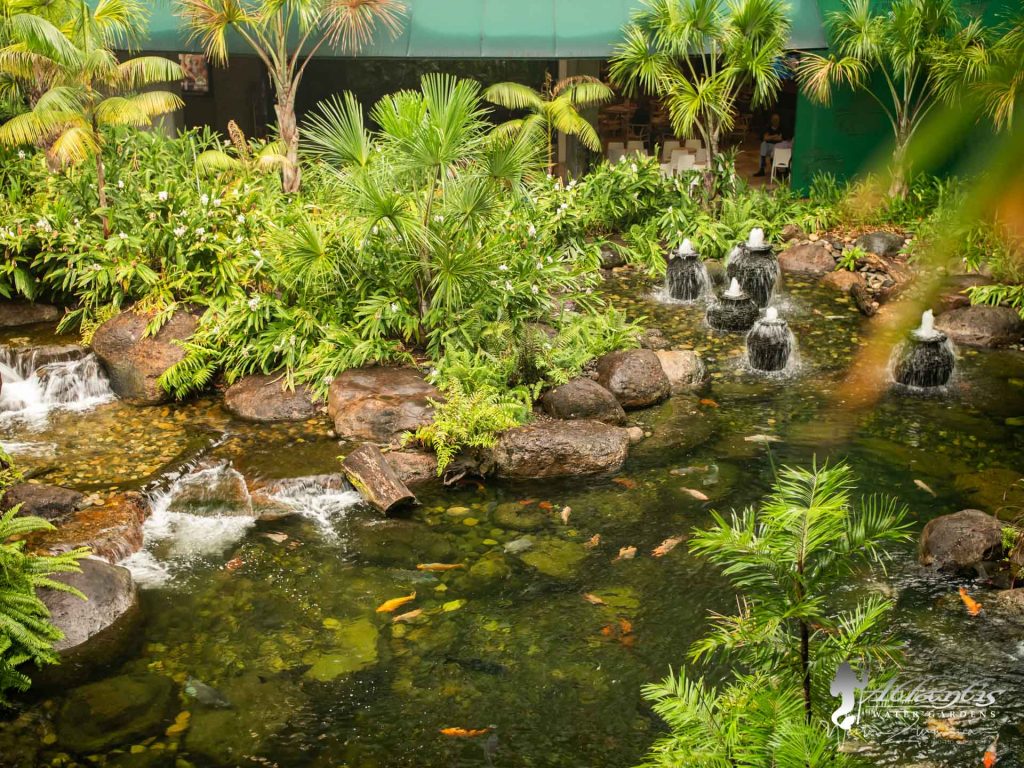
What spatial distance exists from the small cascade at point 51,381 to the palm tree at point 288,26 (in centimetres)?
364

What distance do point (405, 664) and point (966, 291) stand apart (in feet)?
28.5

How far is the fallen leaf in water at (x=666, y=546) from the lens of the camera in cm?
708

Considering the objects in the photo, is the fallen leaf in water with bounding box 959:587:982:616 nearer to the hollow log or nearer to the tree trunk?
the hollow log

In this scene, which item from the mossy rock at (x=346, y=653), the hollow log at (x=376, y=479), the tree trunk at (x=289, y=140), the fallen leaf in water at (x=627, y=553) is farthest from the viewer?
the tree trunk at (x=289, y=140)

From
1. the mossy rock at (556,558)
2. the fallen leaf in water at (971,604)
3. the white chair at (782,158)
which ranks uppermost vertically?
the white chair at (782,158)

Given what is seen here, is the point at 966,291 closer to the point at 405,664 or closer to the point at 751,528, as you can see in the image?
the point at 405,664

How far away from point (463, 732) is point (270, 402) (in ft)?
15.7

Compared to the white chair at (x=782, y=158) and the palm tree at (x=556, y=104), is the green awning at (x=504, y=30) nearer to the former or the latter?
the palm tree at (x=556, y=104)

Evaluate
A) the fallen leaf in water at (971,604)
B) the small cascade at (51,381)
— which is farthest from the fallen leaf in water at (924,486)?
the small cascade at (51,381)

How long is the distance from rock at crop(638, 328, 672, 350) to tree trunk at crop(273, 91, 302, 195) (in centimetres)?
482

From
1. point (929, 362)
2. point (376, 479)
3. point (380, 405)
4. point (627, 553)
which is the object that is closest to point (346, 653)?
point (376, 479)

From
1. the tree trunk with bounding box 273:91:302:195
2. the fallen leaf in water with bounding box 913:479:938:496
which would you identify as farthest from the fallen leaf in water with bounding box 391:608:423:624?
the tree trunk with bounding box 273:91:302:195

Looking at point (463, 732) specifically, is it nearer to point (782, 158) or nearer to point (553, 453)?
point (553, 453)

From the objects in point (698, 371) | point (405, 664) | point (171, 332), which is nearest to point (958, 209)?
point (405, 664)
